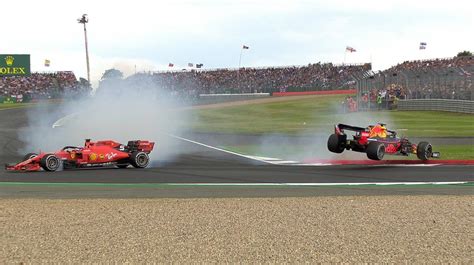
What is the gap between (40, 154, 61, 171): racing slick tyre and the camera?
14047 millimetres

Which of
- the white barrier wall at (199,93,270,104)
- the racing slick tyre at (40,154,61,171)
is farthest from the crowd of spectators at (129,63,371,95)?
the racing slick tyre at (40,154,61,171)

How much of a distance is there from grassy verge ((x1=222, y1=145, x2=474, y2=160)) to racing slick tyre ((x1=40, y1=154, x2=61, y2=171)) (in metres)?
7.51

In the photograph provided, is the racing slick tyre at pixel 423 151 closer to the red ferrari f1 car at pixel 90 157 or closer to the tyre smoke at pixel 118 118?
the red ferrari f1 car at pixel 90 157

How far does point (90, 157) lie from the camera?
14.7m

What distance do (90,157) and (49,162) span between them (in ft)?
3.54

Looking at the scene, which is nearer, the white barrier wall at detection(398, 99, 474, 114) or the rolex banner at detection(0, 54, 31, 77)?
the white barrier wall at detection(398, 99, 474, 114)

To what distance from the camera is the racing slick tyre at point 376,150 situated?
15234 millimetres

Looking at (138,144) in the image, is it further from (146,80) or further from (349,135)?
(146,80)

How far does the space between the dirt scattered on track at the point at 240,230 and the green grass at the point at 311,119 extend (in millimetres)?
18522

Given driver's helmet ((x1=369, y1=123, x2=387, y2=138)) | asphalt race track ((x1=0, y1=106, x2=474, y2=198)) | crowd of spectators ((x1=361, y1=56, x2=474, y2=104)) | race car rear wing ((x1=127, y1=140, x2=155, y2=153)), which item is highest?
crowd of spectators ((x1=361, y1=56, x2=474, y2=104))

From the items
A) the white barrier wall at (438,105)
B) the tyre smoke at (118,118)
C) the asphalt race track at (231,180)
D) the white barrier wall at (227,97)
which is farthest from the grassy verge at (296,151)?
the white barrier wall at (227,97)

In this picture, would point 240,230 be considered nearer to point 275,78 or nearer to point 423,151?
point 423,151

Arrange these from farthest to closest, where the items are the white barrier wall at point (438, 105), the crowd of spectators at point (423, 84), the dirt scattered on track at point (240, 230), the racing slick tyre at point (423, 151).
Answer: the white barrier wall at point (438, 105) → the crowd of spectators at point (423, 84) → the racing slick tyre at point (423, 151) → the dirt scattered on track at point (240, 230)

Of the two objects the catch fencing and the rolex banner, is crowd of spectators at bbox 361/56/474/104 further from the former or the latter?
the rolex banner
